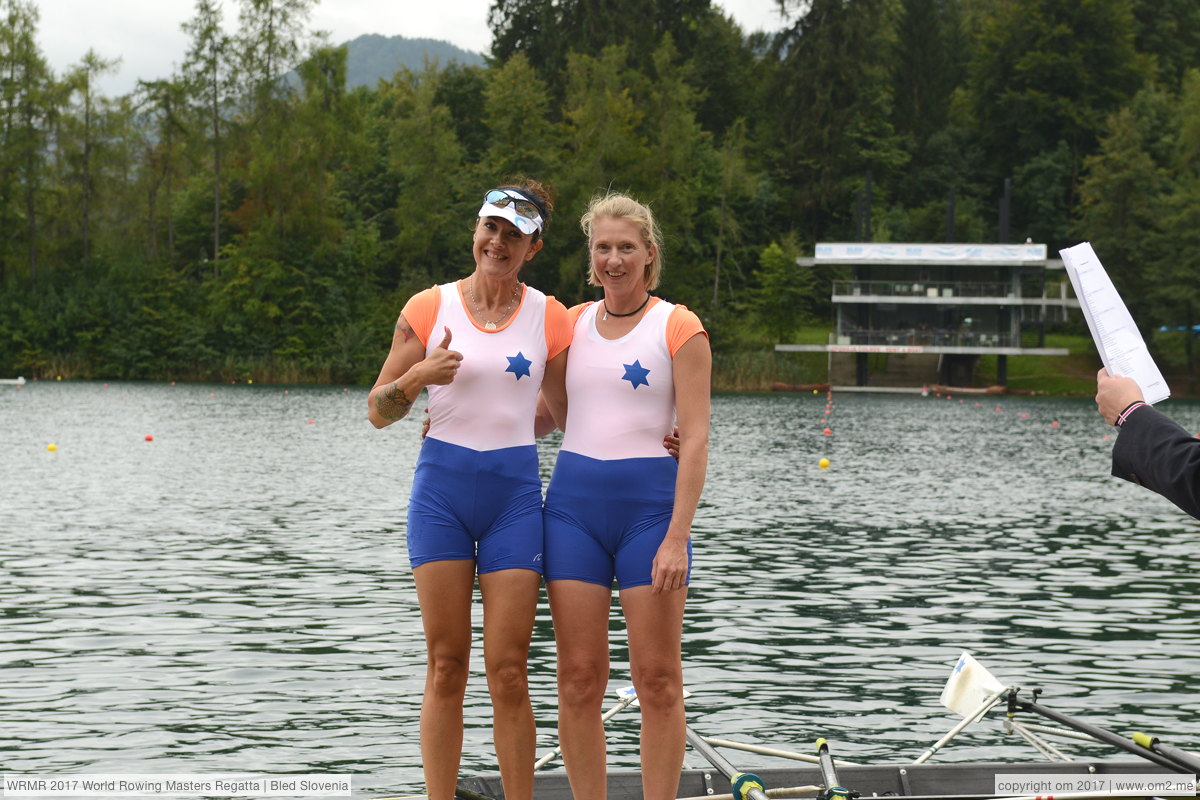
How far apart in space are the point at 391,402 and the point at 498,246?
824 millimetres

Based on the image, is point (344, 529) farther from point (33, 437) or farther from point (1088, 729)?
point (33, 437)

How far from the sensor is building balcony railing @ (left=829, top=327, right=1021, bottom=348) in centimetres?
8556

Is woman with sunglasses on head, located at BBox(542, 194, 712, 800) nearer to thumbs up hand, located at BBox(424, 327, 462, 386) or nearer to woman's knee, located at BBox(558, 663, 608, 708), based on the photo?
woman's knee, located at BBox(558, 663, 608, 708)

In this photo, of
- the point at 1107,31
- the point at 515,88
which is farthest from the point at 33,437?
the point at 1107,31

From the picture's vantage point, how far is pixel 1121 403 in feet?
14.4

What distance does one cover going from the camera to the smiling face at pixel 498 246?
629 cm

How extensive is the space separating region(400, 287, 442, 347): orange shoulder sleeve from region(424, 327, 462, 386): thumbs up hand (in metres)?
0.24

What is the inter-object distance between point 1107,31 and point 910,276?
28680mm

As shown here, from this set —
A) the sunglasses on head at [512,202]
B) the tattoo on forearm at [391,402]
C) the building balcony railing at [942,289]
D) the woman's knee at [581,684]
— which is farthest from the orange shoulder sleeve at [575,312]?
the building balcony railing at [942,289]

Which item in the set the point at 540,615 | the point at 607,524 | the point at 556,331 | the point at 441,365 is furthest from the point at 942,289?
the point at 441,365

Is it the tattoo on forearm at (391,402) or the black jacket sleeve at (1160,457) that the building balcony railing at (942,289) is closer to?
the tattoo on forearm at (391,402)

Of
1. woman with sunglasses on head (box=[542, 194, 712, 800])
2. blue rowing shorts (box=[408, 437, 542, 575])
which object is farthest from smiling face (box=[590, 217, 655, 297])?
blue rowing shorts (box=[408, 437, 542, 575])

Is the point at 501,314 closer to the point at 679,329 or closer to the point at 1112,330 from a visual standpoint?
the point at 679,329

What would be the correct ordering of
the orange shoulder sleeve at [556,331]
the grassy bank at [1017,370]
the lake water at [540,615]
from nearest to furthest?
the orange shoulder sleeve at [556,331]
the lake water at [540,615]
the grassy bank at [1017,370]
